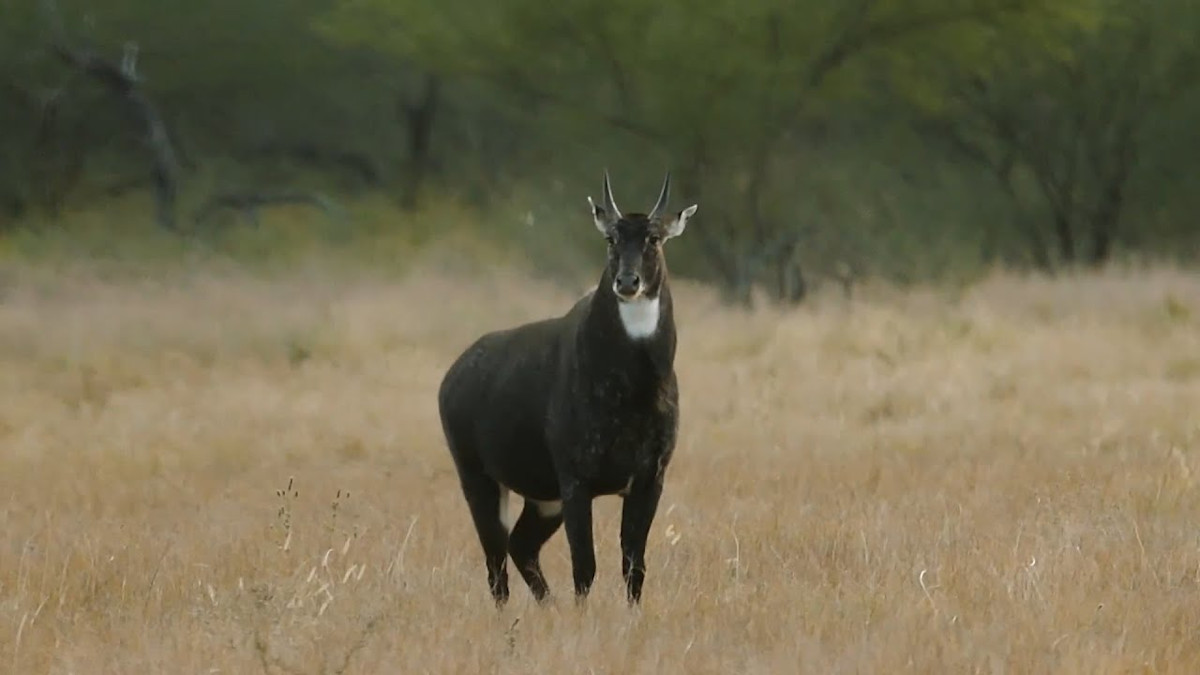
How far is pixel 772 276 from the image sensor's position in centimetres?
2427

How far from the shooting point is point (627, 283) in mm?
6539

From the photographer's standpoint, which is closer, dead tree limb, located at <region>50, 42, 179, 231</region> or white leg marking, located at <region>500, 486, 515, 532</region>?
white leg marking, located at <region>500, 486, 515, 532</region>

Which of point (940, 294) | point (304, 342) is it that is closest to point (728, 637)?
point (304, 342)

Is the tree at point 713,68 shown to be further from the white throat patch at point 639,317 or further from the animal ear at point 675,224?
the white throat patch at point 639,317

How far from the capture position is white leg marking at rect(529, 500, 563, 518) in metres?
7.50

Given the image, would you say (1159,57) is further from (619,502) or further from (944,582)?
(944,582)

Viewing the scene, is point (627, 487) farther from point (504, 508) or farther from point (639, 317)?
point (504, 508)

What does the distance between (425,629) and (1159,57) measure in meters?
25.7

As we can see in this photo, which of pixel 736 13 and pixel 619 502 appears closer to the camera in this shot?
pixel 619 502

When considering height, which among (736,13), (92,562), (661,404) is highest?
(736,13)

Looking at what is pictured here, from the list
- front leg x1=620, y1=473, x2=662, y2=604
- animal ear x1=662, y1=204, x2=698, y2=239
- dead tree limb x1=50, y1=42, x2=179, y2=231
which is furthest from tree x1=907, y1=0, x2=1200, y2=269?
front leg x1=620, y1=473, x2=662, y2=604

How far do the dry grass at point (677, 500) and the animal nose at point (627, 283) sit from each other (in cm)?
114

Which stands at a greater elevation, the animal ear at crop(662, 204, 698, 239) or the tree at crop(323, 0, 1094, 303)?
the tree at crop(323, 0, 1094, 303)

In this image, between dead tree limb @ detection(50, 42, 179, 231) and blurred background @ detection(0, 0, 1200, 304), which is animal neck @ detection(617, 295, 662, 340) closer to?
blurred background @ detection(0, 0, 1200, 304)
